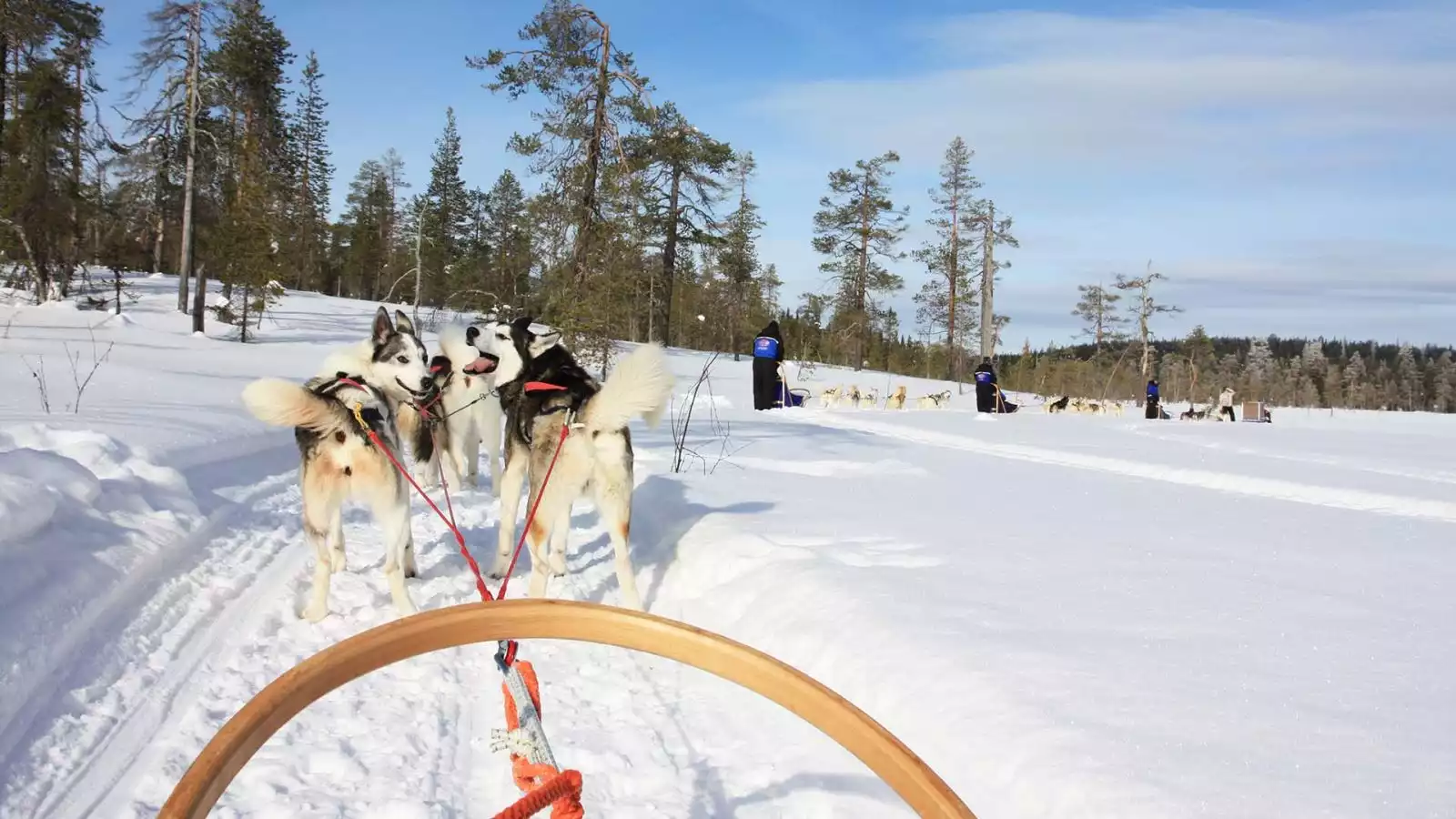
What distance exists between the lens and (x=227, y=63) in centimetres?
3125

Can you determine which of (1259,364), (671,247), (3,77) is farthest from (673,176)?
(1259,364)

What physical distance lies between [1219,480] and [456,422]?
8.32 m

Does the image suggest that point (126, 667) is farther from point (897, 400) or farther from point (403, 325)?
point (897, 400)

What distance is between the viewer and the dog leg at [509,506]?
4.84 meters

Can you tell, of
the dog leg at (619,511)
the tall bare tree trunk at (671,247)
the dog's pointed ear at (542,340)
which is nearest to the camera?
the dog leg at (619,511)

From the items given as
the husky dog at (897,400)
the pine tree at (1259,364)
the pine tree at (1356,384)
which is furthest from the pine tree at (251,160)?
the pine tree at (1356,384)

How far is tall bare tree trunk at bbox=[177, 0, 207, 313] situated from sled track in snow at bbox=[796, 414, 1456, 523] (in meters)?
22.6

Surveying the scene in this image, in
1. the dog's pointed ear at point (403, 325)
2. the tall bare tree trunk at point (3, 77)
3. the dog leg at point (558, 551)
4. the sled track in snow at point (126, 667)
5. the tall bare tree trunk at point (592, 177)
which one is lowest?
the sled track in snow at point (126, 667)

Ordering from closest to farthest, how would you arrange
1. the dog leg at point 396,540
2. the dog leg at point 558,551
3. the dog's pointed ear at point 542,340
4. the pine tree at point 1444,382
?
the dog leg at point 396,540 < the dog leg at point 558,551 < the dog's pointed ear at point 542,340 < the pine tree at point 1444,382

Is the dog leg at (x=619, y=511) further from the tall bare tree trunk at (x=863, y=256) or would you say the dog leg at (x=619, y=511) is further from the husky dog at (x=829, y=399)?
the tall bare tree trunk at (x=863, y=256)

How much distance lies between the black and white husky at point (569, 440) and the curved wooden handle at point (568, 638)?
2536 mm

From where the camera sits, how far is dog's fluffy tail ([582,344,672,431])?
3.83m

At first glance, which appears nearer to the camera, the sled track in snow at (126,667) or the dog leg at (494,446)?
the sled track in snow at (126,667)

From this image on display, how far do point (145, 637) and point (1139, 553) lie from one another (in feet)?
17.3
